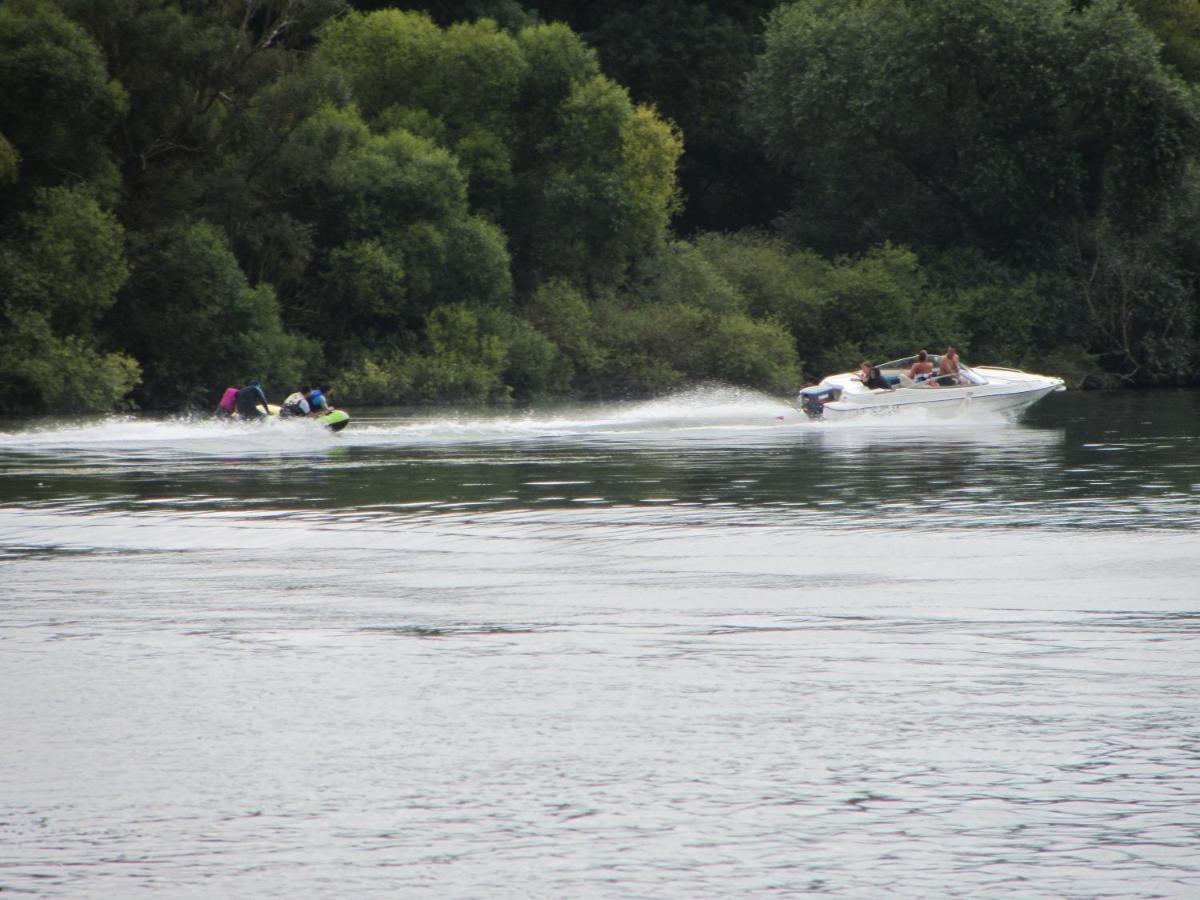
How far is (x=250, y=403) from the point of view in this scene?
3912 centimetres

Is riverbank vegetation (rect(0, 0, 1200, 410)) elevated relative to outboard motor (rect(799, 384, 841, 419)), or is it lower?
elevated

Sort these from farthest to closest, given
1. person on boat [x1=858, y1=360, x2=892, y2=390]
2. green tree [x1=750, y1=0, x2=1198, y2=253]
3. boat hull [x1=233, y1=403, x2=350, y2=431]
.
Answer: green tree [x1=750, y1=0, x2=1198, y2=253], person on boat [x1=858, y1=360, x2=892, y2=390], boat hull [x1=233, y1=403, x2=350, y2=431]

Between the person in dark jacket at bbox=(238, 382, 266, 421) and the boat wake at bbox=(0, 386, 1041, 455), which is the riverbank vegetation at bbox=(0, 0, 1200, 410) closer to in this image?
the boat wake at bbox=(0, 386, 1041, 455)

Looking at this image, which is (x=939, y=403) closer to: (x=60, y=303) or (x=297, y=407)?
(x=297, y=407)

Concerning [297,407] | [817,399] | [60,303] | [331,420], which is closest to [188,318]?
[60,303]

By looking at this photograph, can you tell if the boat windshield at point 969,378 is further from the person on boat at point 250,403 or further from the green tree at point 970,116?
the green tree at point 970,116

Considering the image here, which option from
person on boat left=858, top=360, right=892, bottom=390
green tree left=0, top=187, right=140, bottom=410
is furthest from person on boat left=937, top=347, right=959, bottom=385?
green tree left=0, top=187, right=140, bottom=410

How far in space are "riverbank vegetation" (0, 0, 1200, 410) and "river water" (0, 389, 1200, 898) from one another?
31841mm

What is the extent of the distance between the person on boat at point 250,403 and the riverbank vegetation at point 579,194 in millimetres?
11139

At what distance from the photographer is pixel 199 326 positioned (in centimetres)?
5331

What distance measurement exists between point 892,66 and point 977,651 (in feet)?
205

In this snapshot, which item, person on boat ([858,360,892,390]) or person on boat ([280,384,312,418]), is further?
person on boat ([858,360,892,390])

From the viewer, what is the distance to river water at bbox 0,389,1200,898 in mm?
7621

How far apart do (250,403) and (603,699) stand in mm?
29615
